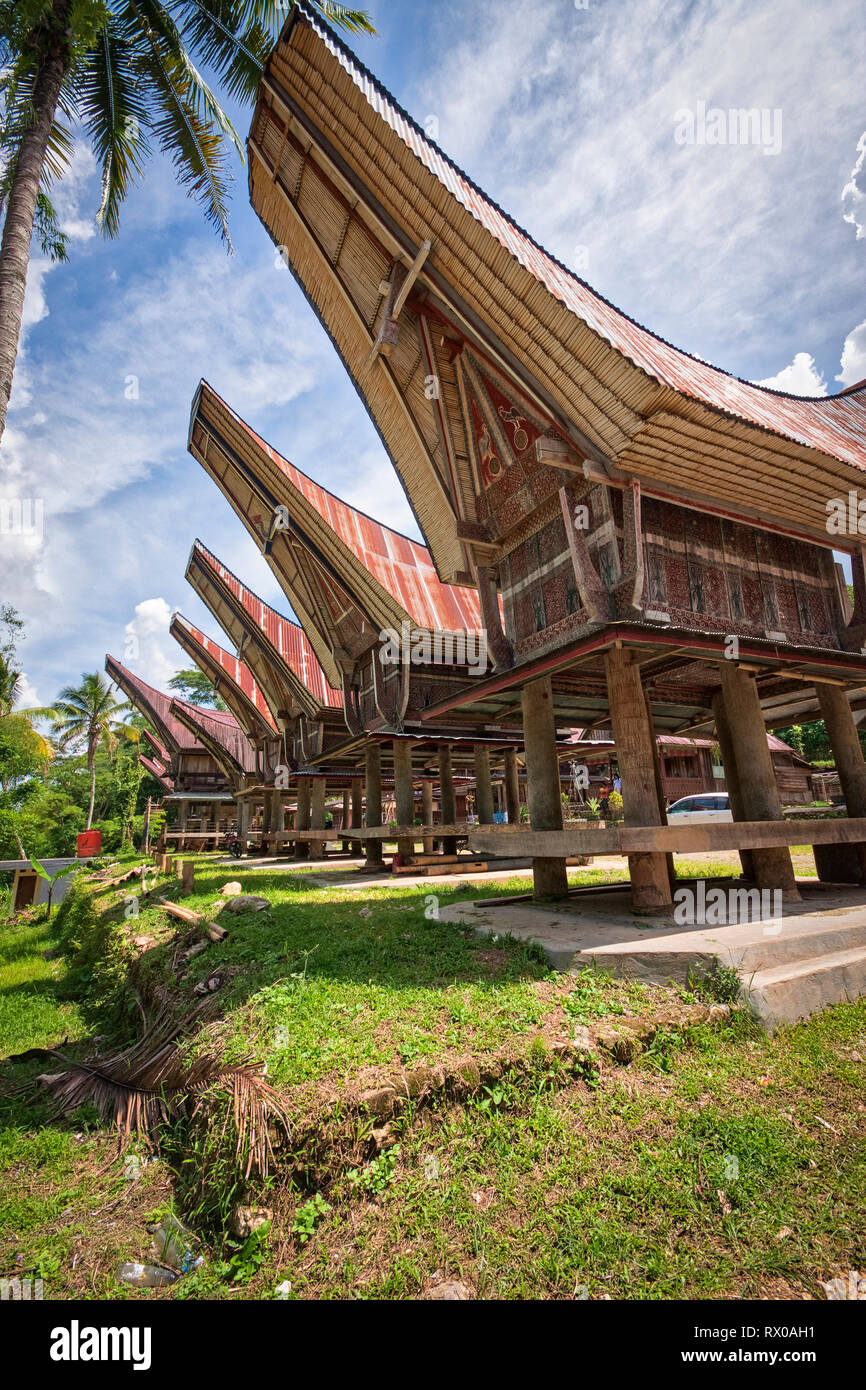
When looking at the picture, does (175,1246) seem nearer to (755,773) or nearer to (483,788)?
(755,773)

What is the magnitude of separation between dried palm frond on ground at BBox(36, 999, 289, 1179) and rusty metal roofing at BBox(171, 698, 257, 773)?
87.4 ft

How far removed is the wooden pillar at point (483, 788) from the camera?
1666cm

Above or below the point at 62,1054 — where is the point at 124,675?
above

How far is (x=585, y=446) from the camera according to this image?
6.67 meters

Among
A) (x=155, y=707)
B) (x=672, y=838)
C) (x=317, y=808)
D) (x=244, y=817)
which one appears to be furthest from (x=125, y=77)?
(x=155, y=707)

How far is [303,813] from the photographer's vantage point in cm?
2255

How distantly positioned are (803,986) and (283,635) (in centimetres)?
2028

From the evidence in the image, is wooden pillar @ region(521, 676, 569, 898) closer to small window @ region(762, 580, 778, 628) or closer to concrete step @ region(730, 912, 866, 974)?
concrete step @ region(730, 912, 866, 974)

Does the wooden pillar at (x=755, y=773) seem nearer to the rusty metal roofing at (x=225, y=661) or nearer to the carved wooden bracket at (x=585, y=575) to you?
the carved wooden bracket at (x=585, y=575)

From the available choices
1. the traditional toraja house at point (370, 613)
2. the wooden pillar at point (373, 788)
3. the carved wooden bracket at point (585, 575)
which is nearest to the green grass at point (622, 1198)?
the carved wooden bracket at point (585, 575)

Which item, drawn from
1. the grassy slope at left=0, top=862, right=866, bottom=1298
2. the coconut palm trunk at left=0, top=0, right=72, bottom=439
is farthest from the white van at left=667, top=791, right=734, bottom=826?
the coconut palm trunk at left=0, top=0, right=72, bottom=439
